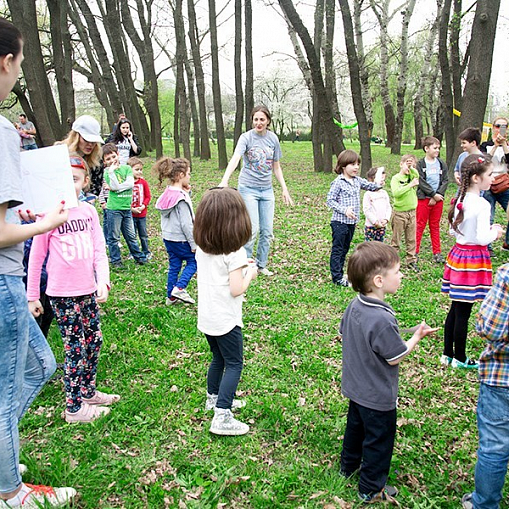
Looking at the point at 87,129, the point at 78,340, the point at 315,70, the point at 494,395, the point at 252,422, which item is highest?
the point at 315,70

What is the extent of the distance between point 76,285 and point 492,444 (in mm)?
2744

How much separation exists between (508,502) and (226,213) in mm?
2467

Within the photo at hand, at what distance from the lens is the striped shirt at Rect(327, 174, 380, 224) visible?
21.4 feet

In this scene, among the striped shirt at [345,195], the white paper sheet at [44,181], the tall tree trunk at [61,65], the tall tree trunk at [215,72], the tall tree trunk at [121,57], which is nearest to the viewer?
the white paper sheet at [44,181]

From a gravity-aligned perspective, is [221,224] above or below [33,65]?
below

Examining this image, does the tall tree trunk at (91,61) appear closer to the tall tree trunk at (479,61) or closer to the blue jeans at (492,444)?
the tall tree trunk at (479,61)

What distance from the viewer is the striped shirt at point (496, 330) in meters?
2.33

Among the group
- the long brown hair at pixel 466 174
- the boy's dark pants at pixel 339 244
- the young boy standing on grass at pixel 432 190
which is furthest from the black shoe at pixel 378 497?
the young boy standing on grass at pixel 432 190

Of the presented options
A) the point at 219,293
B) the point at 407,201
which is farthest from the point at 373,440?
the point at 407,201

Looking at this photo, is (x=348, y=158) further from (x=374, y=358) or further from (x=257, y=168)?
(x=374, y=358)

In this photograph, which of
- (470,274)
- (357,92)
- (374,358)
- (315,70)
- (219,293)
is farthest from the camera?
(357,92)

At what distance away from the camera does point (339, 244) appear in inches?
266

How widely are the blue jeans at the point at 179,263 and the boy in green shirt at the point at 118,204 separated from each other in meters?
1.77

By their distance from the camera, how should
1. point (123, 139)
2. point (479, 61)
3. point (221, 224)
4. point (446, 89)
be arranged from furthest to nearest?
point (446, 89) → point (479, 61) → point (123, 139) → point (221, 224)
